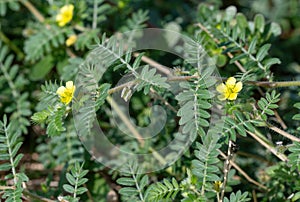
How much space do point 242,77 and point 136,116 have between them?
28.7 inches

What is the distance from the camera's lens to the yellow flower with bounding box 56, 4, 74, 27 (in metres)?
2.14

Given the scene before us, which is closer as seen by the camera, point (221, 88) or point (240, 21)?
point (221, 88)

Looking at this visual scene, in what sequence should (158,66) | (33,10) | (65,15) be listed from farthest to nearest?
1. (33,10)
2. (65,15)
3. (158,66)

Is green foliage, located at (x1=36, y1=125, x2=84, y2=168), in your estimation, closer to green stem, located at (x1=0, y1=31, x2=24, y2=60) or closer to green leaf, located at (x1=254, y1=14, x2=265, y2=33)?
green stem, located at (x1=0, y1=31, x2=24, y2=60)

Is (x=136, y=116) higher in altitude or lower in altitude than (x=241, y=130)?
higher

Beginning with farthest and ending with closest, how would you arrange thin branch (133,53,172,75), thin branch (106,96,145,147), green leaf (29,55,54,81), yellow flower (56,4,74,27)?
green leaf (29,55,54,81) < yellow flower (56,4,74,27) < thin branch (106,96,145,147) < thin branch (133,53,172,75)

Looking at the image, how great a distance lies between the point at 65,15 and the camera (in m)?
2.15

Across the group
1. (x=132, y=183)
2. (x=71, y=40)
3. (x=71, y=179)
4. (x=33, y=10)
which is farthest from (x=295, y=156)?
(x=33, y=10)

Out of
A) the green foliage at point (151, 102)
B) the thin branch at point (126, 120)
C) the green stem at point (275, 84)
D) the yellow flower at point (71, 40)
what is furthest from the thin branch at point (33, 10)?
the green stem at point (275, 84)

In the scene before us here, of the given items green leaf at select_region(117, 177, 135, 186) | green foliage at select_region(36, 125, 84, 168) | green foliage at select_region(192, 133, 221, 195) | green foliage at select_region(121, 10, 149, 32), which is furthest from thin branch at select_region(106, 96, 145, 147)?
green foliage at select_region(192, 133, 221, 195)

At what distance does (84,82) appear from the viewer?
5.44 feet

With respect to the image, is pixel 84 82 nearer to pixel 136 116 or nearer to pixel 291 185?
pixel 136 116

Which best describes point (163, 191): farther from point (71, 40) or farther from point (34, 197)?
point (71, 40)

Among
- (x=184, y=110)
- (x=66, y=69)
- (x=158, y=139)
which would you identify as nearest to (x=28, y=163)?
(x=66, y=69)
